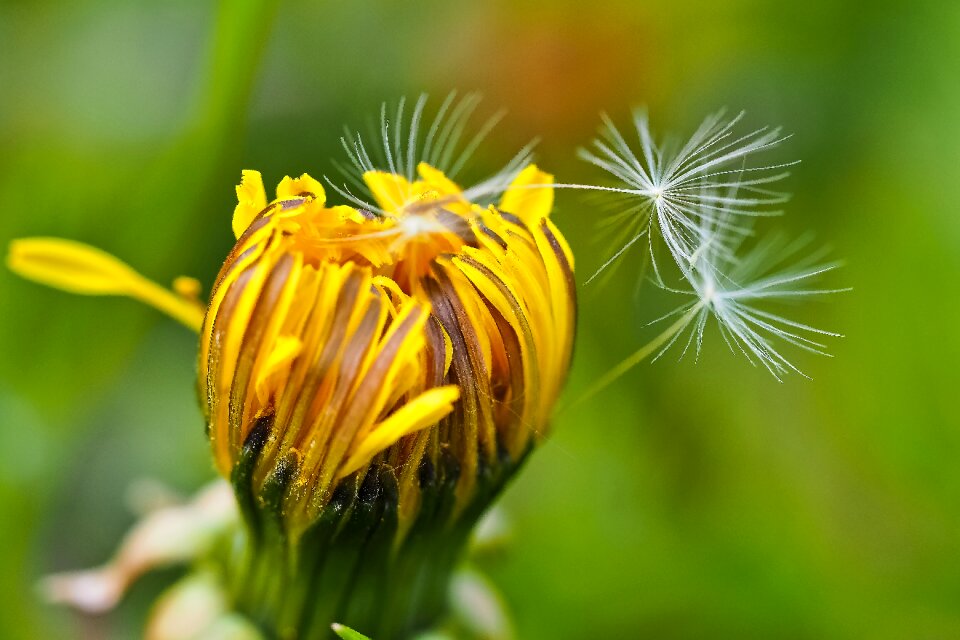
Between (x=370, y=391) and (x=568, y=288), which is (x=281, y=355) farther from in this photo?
(x=568, y=288)

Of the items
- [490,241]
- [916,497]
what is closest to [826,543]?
[916,497]

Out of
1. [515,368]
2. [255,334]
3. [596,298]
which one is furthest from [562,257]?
[596,298]

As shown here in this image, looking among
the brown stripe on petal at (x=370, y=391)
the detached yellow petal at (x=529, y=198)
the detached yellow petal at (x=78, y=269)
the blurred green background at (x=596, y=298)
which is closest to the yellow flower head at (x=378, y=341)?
the brown stripe on petal at (x=370, y=391)

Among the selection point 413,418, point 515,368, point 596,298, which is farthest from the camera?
point 596,298

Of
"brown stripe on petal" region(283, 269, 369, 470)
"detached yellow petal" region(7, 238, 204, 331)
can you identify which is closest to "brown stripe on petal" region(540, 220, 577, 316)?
"brown stripe on petal" region(283, 269, 369, 470)

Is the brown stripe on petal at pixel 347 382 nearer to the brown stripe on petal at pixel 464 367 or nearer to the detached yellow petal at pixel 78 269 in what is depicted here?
the brown stripe on petal at pixel 464 367

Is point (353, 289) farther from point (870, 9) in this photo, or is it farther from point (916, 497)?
point (870, 9)
